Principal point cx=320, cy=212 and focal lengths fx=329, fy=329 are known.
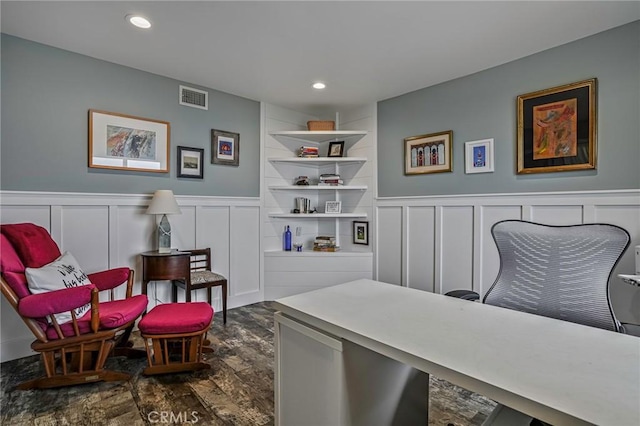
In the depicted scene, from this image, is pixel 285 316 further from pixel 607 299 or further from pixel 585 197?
pixel 585 197

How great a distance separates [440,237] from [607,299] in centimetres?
194

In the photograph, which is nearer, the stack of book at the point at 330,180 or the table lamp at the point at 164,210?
the table lamp at the point at 164,210

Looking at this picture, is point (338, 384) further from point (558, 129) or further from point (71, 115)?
point (71, 115)

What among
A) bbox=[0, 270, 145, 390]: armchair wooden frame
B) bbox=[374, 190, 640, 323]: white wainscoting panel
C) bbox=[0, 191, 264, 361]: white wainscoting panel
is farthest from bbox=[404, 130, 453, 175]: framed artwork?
bbox=[0, 270, 145, 390]: armchair wooden frame

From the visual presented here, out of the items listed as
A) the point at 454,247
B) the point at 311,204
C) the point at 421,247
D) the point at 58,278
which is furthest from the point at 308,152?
the point at 58,278

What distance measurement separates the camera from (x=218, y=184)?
371 cm

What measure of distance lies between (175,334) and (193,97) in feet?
8.04

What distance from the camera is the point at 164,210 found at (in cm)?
293

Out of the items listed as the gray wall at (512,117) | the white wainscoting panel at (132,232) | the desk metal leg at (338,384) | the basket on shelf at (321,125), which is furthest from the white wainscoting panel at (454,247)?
the white wainscoting panel at (132,232)

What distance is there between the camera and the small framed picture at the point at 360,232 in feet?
13.6

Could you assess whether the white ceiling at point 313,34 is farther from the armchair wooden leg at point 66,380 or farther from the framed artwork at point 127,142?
the armchair wooden leg at point 66,380

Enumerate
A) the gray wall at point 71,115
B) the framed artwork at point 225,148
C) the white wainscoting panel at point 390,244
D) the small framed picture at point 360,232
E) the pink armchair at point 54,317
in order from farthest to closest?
the small framed picture at point 360,232 < the white wainscoting panel at point 390,244 < the framed artwork at point 225,148 < the gray wall at point 71,115 < the pink armchair at point 54,317

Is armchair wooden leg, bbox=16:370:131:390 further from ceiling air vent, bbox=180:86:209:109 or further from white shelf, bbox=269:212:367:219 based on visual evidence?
ceiling air vent, bbox=180:86:209:109

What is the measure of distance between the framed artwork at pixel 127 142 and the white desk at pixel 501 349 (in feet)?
7.99
